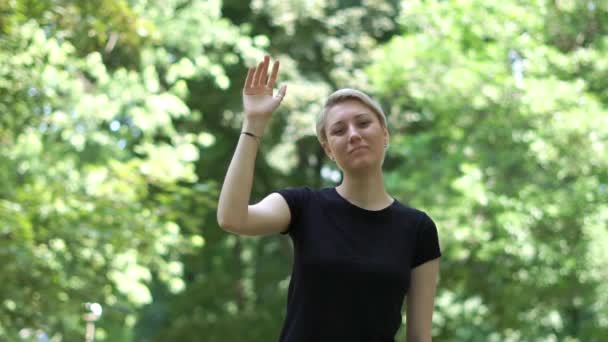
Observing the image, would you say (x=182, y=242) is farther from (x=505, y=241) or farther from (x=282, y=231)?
(x=282, y=231)

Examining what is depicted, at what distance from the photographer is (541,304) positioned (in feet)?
43.9

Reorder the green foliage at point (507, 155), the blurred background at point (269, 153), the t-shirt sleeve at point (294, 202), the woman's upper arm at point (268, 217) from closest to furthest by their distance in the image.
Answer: the woman's upper arm at point (268, 217), the t-shirt sleeve at point (294, 202), the blurred background at point (269, 153), the green foliage at point (507, 155)

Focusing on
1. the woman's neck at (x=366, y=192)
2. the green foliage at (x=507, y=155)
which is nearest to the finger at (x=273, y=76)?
the woman's neck at (x=366, y=192)

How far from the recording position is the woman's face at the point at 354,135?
8.54 feet

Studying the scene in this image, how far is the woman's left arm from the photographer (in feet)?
8.63

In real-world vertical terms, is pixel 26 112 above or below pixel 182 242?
above

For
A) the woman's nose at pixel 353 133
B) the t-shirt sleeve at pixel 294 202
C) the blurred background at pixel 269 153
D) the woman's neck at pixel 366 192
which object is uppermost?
the blurred background at pixel 269 153

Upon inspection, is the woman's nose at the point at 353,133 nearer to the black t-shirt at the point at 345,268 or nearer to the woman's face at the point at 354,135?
the woman's face at the point at 354,135

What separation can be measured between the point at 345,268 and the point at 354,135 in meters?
0.39

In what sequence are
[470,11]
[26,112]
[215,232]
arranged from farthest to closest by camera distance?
[215,232]
[470,11]
[26,112]

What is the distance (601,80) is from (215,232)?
8126mm

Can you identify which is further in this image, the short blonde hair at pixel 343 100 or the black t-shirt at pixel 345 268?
the short blonde hair at pixel 343 100

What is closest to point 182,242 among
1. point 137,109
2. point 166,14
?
point 137,109

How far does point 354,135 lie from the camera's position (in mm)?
2598
